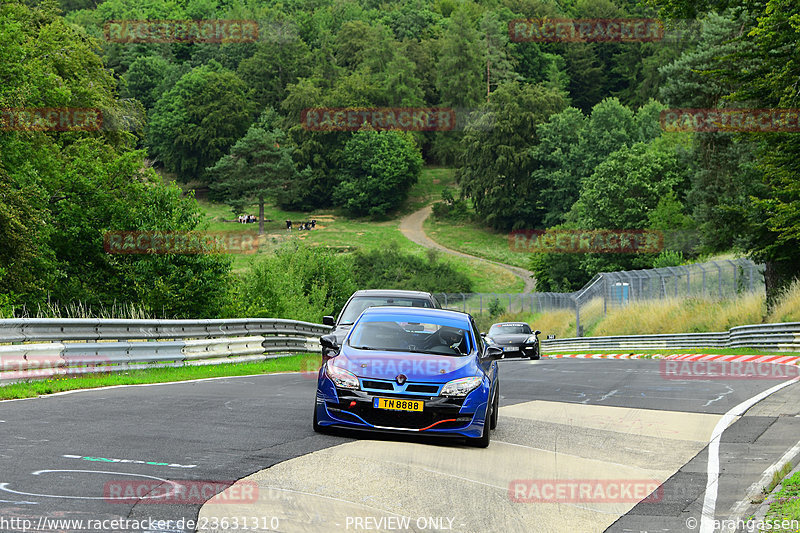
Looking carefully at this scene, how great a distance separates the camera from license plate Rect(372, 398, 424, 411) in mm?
10227

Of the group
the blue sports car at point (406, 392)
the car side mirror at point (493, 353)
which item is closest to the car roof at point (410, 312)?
the car side mirror at point (493, 353)

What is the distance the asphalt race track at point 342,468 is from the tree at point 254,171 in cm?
11622

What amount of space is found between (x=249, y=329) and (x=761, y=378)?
12.1m

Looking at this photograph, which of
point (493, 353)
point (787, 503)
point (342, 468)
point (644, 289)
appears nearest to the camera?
point (787, 503)

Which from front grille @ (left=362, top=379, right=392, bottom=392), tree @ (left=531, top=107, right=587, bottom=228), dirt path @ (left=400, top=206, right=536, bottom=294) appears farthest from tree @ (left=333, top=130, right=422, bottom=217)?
front grille @ (left=362, top=379, right=392, bottom=392)

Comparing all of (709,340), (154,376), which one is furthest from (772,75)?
(154,376)

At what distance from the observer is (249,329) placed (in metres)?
24.5

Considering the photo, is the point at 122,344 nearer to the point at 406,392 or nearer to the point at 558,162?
the point at 406,392

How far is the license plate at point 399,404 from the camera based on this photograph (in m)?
10.2

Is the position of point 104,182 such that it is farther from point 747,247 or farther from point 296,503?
point 296,503

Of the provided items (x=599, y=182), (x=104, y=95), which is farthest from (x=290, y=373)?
(x=599, y=182)

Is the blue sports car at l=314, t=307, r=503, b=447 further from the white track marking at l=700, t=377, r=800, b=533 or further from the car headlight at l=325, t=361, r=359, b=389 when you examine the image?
the white track marking at l=700, t=377, r=800, b=533

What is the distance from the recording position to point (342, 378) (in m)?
10.5

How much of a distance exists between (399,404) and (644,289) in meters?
40.2
